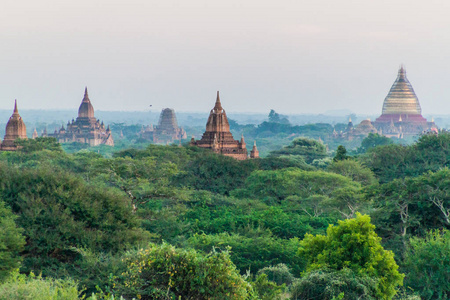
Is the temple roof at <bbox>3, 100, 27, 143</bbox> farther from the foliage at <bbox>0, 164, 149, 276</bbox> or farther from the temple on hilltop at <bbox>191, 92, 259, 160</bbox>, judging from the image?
the foliage at <bbox>0, 164, 149, 276</bbox>

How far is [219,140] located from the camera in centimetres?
7712

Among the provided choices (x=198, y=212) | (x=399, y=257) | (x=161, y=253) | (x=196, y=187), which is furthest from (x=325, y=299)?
(x=196, y=187)

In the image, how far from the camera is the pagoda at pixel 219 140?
7631 centimetres

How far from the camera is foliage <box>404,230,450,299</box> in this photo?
24609mm

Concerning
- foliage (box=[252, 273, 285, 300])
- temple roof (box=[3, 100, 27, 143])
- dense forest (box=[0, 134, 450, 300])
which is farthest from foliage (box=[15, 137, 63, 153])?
foliage (box=[252, 273, 285, 300])

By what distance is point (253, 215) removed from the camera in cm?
3747

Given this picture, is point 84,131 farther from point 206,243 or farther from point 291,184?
point 206,243

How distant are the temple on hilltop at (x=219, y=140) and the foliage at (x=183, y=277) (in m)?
55.5

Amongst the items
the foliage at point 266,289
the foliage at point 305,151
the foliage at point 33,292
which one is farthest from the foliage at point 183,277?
the foliage at point 305,151

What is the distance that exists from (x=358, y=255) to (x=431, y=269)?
262cm

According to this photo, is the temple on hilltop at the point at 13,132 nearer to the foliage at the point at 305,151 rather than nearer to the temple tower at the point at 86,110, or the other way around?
the foliage at the point at 305,151

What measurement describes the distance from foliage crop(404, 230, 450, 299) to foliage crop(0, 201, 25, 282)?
1153 cm

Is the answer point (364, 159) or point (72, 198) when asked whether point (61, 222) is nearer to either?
point (72, 198)

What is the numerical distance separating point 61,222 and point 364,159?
4387 centimetres
